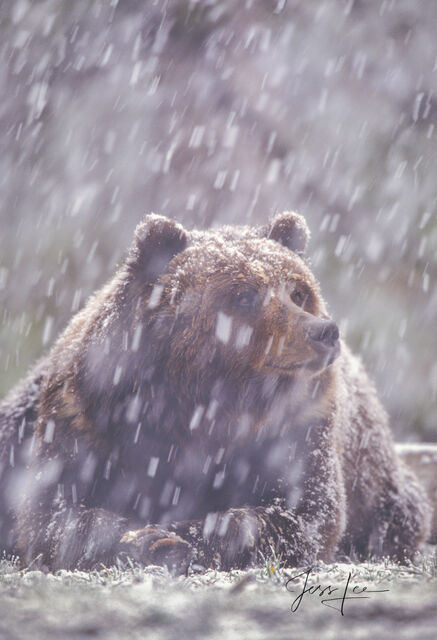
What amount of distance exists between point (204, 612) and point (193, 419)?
4.42 feet

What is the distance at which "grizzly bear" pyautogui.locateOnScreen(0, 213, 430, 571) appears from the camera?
8.73ft

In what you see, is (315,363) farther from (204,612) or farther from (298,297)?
(204,612)

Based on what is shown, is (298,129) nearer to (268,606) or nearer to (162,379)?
(162,379)

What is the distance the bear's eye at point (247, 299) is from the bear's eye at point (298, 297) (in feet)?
0.82

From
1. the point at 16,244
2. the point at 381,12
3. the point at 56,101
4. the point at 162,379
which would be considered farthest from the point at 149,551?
the point at 381,12

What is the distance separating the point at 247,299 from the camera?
279 cm

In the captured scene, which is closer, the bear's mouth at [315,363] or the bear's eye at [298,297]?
the bear's mouth at [315,363]

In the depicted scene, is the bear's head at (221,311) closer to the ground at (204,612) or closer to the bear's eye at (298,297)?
the bear's eye at (298,297)

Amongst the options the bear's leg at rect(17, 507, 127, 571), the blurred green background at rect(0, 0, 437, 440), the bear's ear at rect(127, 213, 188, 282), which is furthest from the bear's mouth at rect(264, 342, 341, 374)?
the blurred green background at rect(0, 0, 437, 440)

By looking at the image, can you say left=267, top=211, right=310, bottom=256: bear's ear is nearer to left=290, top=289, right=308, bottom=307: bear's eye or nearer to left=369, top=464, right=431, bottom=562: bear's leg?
left=290, top=289, right=308, bottom=307: bear's eye

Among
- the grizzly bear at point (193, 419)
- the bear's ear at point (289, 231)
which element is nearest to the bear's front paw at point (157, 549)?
the grizzly bear at point (193, 419)

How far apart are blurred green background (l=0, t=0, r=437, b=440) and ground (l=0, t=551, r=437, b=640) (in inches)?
250

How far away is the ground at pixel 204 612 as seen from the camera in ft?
4.43

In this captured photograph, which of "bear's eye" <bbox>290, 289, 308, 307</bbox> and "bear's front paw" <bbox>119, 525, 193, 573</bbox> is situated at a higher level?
"bear's eye" <bbox>290, 289, 308, 307</bbox>
